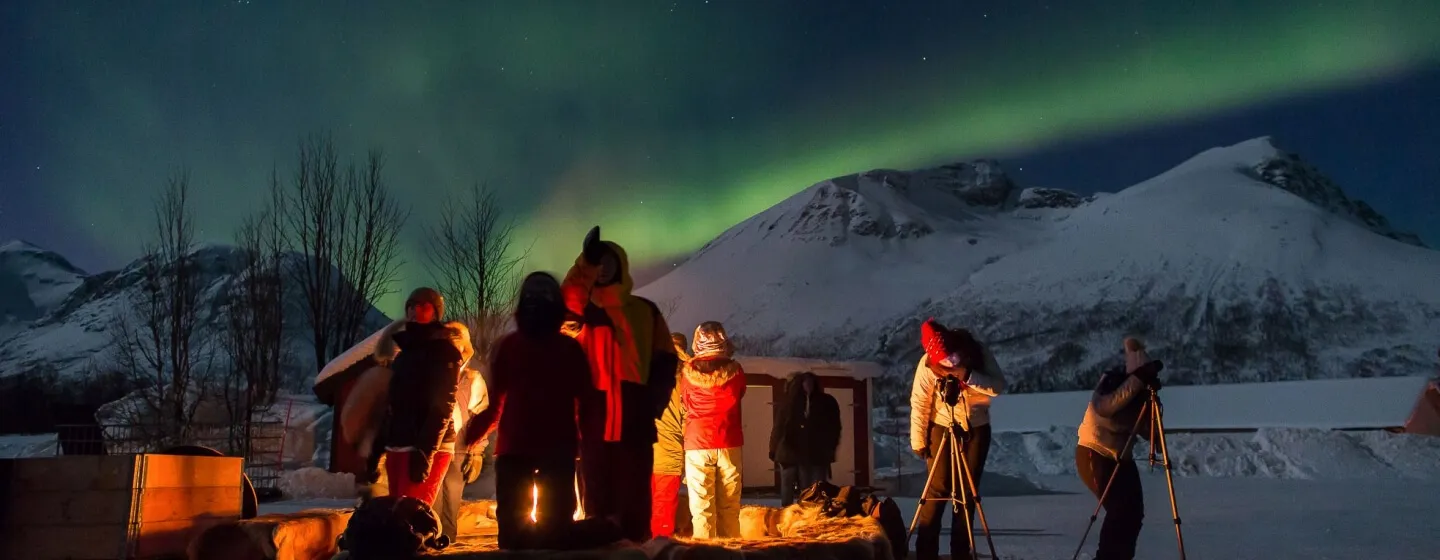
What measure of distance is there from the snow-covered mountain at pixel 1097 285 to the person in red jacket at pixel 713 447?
191ft

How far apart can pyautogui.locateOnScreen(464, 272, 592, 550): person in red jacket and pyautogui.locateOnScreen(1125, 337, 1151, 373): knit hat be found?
3.80 m

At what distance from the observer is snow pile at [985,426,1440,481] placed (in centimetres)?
1961

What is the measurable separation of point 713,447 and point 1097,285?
112 m

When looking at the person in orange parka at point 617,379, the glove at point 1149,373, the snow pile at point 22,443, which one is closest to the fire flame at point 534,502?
the person in orange parka at point 617,379

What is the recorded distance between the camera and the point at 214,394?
97.8ft

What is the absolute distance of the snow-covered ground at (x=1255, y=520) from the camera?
28.8 ft

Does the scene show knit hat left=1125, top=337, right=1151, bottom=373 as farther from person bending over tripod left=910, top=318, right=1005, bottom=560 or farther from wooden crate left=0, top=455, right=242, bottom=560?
wooden crate left=0, top=455, right=242, bottom=560

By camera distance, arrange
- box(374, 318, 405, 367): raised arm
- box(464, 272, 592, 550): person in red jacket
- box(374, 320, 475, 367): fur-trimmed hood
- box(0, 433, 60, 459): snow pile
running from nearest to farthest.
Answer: box(464, 272, 592, 550): person in red jacket < box(374, 320, 475, 367): fur-trimmed hood < box(374, 318, 405, 367): raised arm < box(0, 433, 60, 459): snow pile

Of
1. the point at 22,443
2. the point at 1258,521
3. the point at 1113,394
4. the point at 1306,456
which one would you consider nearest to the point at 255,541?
the point at 1113,394

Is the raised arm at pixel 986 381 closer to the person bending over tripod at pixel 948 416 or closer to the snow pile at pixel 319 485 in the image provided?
the person bending over tripod at pixel 948 416

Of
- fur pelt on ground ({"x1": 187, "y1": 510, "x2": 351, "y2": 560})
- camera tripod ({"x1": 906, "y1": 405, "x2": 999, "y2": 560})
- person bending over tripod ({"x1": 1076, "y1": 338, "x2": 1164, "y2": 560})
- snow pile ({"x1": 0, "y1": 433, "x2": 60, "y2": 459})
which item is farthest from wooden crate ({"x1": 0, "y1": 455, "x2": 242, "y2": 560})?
snow pile ({"x1": 0, "y1": 433, "x2": 60, "y2": 459})

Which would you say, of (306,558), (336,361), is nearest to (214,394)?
(336,361)

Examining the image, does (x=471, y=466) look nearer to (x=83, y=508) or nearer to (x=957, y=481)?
(x=83, y=508)

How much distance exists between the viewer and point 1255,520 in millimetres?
11523
